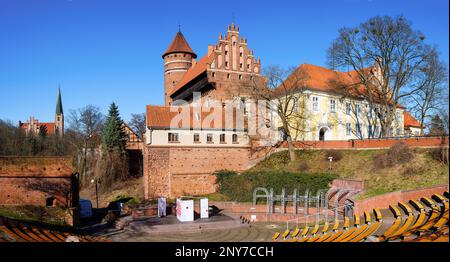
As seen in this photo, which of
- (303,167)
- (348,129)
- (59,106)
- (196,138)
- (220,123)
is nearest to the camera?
(303,167)

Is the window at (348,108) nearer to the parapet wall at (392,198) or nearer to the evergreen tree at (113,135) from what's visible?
the parapet wall at (392,198)

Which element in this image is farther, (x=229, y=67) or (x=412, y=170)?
(x=229, y=67)

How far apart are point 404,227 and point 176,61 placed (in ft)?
152

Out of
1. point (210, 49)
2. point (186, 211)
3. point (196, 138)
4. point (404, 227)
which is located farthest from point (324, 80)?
point (404, 227)

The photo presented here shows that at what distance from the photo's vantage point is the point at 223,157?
3384 centimetres

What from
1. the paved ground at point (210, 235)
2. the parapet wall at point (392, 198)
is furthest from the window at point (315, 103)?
the parapet wall at point (392, 198)

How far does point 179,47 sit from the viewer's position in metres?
54.3

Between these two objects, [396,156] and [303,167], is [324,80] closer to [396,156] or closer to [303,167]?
[303,167]

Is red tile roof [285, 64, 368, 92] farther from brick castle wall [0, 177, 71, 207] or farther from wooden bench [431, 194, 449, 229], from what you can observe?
brick castle wall [0, 177, 71, 207]

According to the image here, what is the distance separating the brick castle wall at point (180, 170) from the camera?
31922mm

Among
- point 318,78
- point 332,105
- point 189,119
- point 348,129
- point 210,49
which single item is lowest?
point 348,129

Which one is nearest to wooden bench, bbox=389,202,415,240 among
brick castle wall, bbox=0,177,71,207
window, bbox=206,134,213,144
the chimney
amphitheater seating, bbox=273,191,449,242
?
amphitheater seating, bbox=273,191,449,242

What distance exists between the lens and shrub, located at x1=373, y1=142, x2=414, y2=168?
23.5 meters

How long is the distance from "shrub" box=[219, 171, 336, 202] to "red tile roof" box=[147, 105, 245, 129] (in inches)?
208
